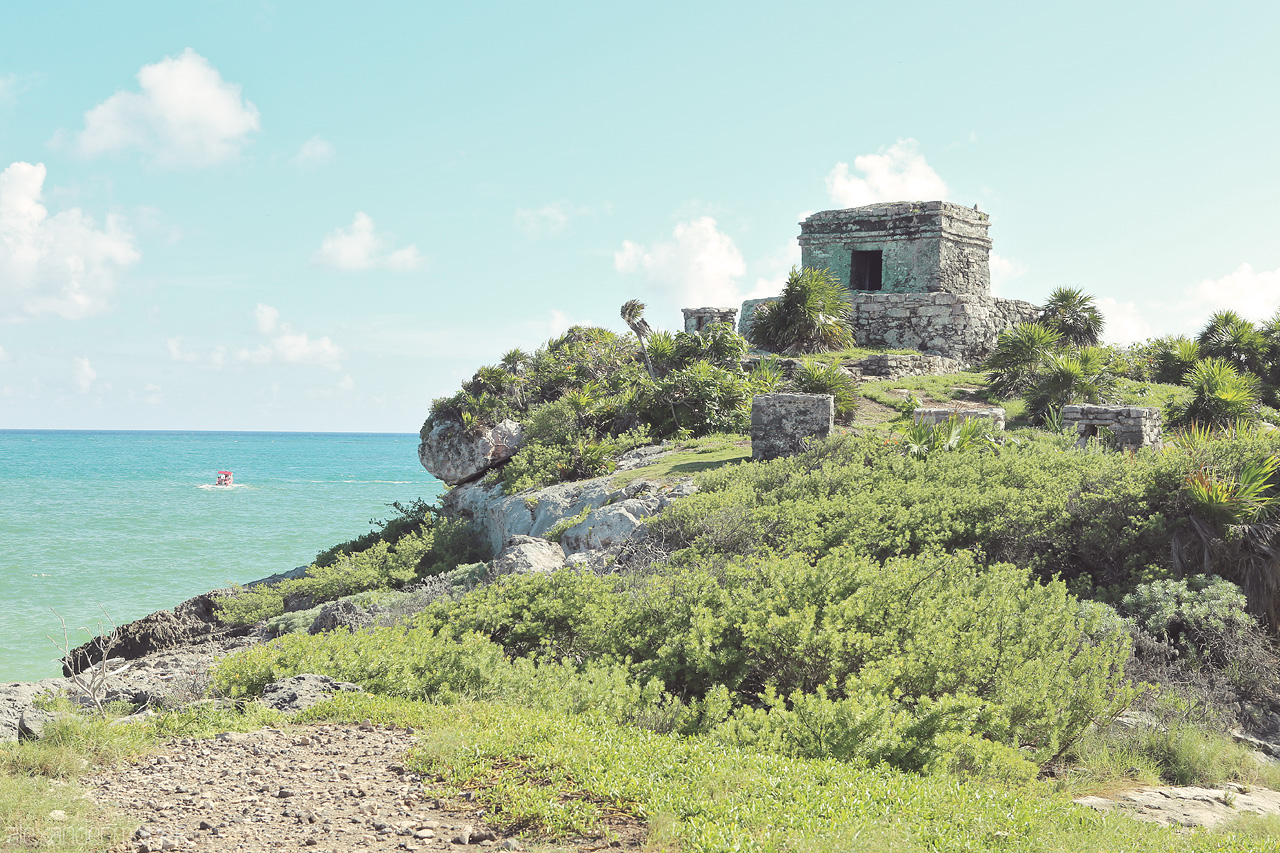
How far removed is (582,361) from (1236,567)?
1416 cm

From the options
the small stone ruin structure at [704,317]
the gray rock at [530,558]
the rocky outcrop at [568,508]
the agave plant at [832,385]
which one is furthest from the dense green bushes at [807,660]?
the small stone ruin structure at [704,317]

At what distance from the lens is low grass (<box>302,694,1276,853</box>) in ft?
10.7

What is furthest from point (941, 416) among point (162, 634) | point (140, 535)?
point (140, 535)

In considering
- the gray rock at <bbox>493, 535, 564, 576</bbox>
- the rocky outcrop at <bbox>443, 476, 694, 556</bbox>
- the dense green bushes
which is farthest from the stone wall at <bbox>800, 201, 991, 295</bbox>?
the dense green bushes

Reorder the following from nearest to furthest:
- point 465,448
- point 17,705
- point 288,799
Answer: point 288,799, point 17,705, point 465,448

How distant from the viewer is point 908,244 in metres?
21.5

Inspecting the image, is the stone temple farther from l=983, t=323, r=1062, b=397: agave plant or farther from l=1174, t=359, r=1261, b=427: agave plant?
l=1174, t=359, r=1261, b=427: agave plant

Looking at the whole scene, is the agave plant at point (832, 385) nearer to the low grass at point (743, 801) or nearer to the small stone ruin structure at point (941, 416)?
the small stone ruin structure at point (941, 416)

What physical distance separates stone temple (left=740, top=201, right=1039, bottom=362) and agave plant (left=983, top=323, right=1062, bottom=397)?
256 centimetres

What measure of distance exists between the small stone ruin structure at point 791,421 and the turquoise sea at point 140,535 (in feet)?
28.7

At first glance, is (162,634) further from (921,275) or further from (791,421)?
(921,275)

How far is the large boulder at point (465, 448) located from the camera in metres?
17.4

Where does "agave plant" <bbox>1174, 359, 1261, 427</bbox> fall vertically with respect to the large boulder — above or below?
above

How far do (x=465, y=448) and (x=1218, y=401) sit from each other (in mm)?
15085
